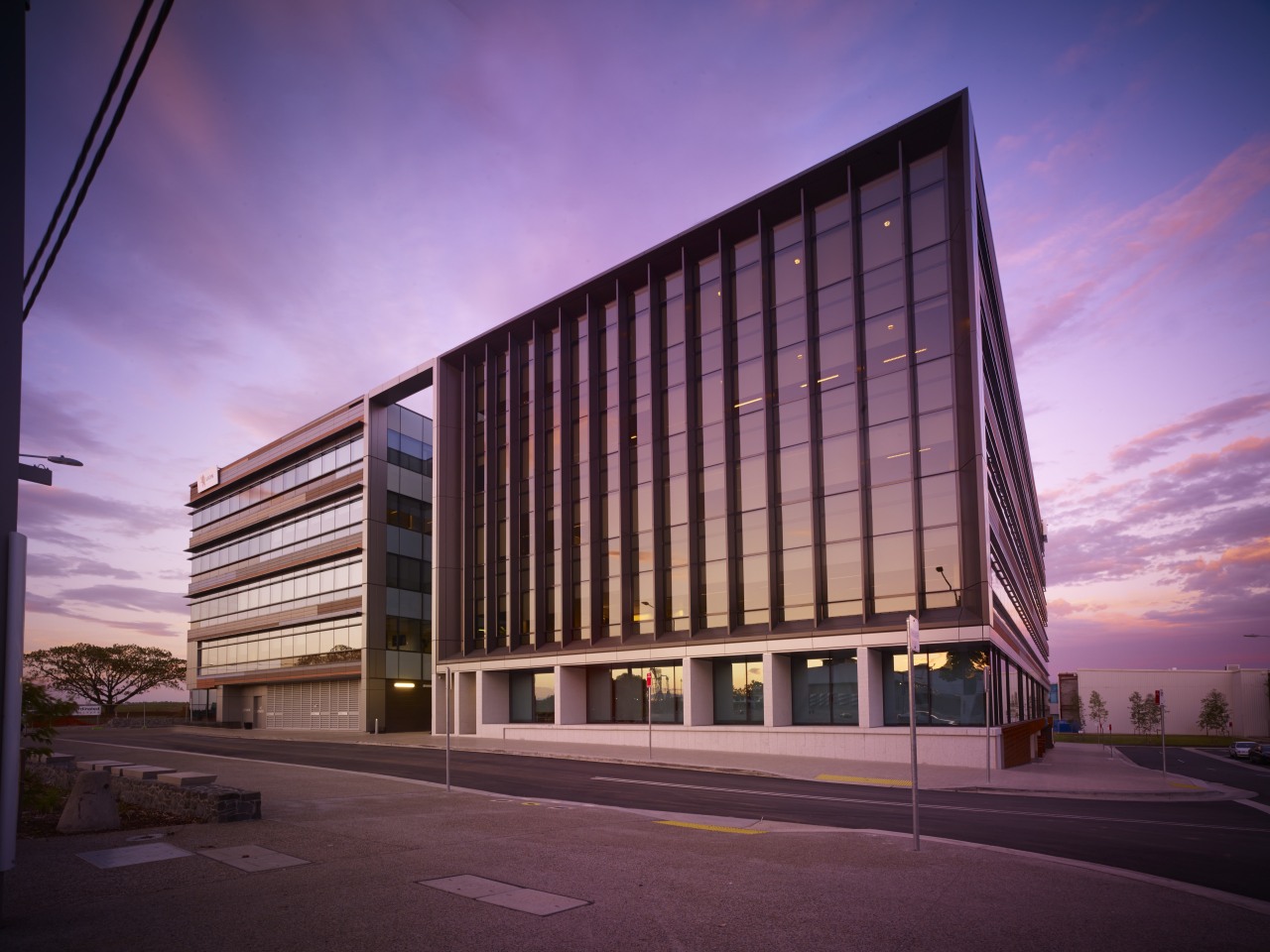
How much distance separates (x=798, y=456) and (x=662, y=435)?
27.4 ft

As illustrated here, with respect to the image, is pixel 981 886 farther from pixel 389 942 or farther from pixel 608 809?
pixel 608 809

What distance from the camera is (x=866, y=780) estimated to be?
90.2 ft

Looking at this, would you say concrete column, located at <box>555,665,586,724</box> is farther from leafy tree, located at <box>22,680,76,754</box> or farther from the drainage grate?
the drainage grate

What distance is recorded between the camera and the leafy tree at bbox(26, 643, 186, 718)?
8550cm

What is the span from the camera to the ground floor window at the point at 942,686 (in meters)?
33.9

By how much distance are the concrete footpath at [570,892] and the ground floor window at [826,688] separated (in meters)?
22.6

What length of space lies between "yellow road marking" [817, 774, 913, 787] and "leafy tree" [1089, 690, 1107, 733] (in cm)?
9458

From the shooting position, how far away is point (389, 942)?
804cm

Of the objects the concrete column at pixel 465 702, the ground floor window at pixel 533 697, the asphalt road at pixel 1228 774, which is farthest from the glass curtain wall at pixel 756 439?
the asphalt road at pixel 1228 774

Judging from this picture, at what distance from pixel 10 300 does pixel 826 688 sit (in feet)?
115

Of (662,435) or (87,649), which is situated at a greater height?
(662,435)

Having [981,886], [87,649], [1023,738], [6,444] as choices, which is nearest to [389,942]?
[6,444]

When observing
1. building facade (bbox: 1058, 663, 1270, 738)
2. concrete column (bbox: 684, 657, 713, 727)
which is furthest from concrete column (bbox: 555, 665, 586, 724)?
building facade (bbox: 1058, 663, 1270, 738)

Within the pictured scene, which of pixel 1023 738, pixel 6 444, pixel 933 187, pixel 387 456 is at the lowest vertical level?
pixel 1023 738
